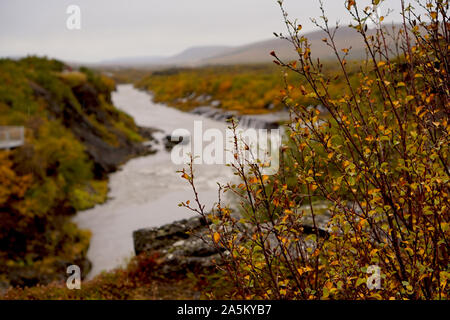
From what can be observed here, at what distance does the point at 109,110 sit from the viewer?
37938 mm

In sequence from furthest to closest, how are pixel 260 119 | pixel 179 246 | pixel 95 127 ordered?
pixel 260 119 → pixel 95 127 → pixel 179 246

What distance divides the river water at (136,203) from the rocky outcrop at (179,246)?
2622 mm

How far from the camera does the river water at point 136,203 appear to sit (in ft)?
51.7

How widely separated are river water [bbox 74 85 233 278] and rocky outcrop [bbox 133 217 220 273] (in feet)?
8.60

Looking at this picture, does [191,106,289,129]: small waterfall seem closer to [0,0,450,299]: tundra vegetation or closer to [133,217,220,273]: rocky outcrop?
[133,217,220,273]: rocky outcrop

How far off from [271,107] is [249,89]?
34.6 ft

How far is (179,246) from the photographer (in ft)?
31.3

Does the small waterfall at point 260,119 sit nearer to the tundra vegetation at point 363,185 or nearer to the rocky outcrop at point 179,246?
the rocky outcrop at point 179,246

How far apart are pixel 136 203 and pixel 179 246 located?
11.7m
